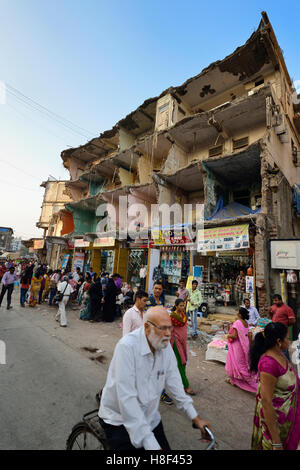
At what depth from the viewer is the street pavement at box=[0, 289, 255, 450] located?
273 centimetres

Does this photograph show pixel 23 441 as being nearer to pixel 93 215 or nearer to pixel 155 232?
pixel 155 232

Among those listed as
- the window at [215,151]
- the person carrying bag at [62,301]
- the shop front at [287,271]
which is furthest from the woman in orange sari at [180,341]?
the window at [215,151]

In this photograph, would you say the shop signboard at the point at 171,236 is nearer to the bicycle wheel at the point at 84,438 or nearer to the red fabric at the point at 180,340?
the red fabric at the point at 180,340

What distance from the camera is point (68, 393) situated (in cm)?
362

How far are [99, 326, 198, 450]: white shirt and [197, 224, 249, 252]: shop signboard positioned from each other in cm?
791

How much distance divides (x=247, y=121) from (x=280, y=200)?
189 inches

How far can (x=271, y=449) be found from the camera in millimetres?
1868

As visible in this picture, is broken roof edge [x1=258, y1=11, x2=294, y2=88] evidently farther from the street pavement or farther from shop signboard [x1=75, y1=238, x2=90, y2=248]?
shop signboard [x1=75, y1=238, x2=90, y2=248]

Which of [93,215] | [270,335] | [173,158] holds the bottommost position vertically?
[270,335]

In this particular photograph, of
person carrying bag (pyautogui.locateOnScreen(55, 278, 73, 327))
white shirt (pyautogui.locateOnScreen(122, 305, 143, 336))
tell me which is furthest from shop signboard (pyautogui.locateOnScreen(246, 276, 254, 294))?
person carrying bag (pyautogui.locateOnScreen(55, 278, 73, 327))

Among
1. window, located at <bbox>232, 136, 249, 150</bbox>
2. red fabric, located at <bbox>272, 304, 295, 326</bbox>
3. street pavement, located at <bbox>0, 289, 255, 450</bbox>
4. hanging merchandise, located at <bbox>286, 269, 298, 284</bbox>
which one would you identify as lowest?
street pavement, located at <bbox>0, 289, 255, 450</bbox>

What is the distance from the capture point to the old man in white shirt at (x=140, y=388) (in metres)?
1.54

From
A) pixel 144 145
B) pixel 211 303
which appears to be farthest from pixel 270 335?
pixel 144 145
